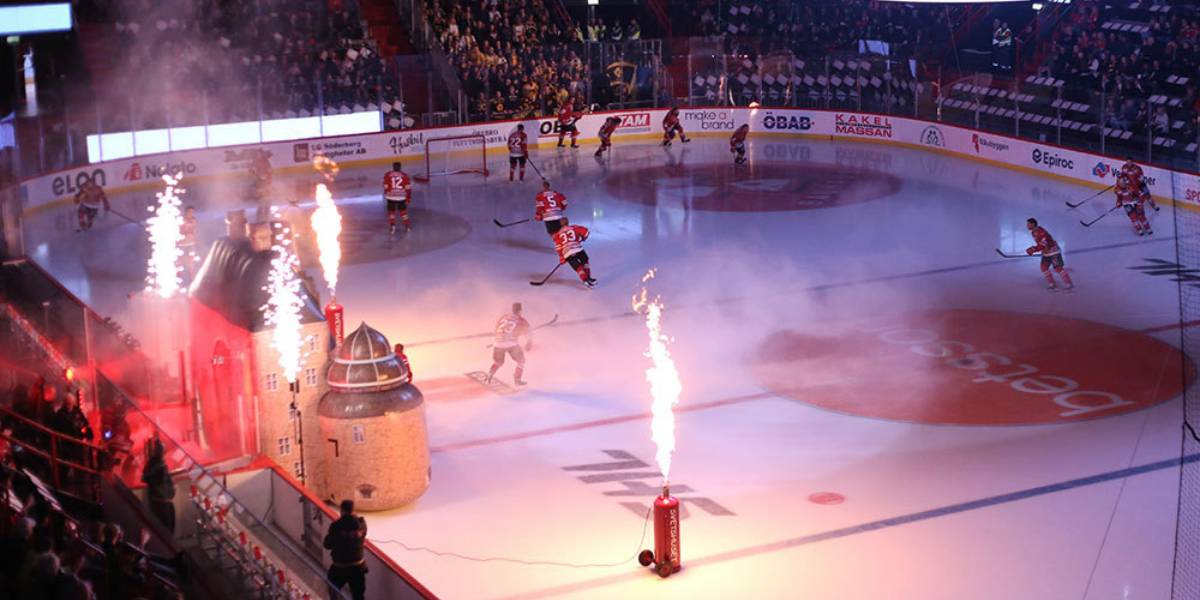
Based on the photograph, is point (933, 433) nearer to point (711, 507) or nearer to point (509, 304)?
point (711, 507)

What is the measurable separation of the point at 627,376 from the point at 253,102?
18.1 m

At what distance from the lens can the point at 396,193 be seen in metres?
27.2

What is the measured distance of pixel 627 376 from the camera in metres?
18.3

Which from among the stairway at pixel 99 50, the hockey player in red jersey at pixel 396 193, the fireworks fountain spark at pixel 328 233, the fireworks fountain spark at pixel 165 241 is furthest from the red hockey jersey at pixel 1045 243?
the stairway at pixel 99 50

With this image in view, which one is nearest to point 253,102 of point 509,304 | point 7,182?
point 7,182

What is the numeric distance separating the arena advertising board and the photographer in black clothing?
18810 millimetres

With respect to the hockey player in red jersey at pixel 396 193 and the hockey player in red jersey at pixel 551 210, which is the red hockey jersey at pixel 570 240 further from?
the hockey player in red jersey at pixel 396 193

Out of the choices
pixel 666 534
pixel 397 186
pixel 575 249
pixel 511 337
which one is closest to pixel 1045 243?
pixel 575 249

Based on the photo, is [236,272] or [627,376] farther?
[627,376]

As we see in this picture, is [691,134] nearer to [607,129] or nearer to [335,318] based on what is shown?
[607,129]

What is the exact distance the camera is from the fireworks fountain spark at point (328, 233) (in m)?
24.1

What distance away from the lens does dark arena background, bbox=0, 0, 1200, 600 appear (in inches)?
491

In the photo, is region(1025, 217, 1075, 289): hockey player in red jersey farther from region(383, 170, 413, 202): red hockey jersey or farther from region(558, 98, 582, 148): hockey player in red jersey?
region(558, 98, 582, 148): hockey player in red jersey

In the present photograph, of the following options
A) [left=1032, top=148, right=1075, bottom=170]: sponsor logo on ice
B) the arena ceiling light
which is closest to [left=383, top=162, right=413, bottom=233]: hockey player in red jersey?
the arena ceiling light
